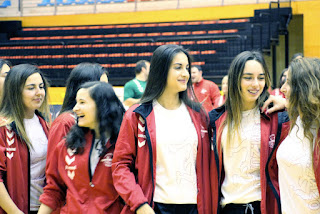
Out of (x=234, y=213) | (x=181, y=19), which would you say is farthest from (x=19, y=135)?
(x=181, y=19)

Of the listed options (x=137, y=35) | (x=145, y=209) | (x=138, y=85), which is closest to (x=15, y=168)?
(x=145, y=209)

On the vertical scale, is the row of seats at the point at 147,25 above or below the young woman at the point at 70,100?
above

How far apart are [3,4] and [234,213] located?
49.9 ft

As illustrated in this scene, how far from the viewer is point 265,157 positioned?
95.8 inches

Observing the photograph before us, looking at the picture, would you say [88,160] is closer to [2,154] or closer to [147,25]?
[2,154]

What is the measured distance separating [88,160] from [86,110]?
0.30m

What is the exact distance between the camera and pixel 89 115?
2.67 m

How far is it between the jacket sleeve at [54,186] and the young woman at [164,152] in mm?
422

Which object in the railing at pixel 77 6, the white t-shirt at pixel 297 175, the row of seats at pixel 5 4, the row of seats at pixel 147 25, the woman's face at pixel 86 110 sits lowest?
the white t-shirt at pixel 297 175

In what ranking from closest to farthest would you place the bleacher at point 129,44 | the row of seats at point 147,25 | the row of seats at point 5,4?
1. the bleacher at point 129,44
2. the row of seats at point 147,25
3. the row of seats at point 5,4

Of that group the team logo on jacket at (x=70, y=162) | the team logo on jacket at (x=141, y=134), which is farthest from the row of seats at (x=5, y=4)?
the team logo on jacket at (x=141, y=134)

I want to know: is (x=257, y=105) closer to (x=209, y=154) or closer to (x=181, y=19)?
(x=209, y=154)

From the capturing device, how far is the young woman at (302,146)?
86.0 inches

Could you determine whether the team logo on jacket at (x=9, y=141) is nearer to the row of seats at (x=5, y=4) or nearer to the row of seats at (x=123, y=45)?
the row of seats at (x=123, y=45)
